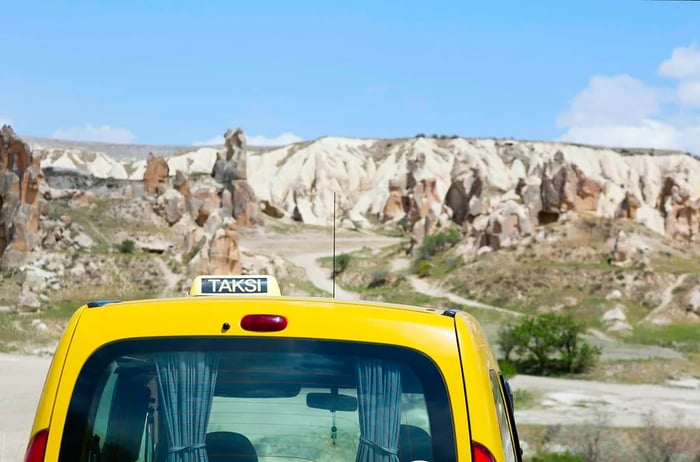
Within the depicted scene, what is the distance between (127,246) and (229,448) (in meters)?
49.7

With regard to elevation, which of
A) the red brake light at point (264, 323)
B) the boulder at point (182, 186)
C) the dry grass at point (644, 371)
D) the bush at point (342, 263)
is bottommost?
the dry grass at point (644, 371)

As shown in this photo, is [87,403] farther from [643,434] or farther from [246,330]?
[643,434]

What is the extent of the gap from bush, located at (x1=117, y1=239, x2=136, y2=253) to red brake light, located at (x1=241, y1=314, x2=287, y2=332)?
1944 inches

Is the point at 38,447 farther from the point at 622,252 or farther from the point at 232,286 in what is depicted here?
the point at 622,252

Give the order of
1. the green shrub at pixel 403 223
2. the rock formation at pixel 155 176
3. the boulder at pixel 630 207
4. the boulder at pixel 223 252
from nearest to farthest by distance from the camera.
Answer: the boulder at pixel 223 252, the boulder at pixel 630 207, the rock formation at pixel 155 176, the green shrub at pixel 403 223

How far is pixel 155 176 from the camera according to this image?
211 feet

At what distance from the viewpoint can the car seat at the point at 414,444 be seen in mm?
3113

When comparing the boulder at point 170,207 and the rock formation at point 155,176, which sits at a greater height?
the rock formation at point 155,176

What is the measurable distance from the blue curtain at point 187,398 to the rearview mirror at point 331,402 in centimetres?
34

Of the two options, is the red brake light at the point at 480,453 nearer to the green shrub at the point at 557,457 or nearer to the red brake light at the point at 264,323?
the red brake light at the point at 264,323

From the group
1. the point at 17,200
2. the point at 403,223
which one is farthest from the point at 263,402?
the point at 403,223

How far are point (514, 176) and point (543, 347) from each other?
9409 centimetres

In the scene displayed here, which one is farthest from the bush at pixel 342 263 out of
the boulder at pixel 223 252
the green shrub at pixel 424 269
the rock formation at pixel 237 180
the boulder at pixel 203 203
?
the boulder at pixel 223 252

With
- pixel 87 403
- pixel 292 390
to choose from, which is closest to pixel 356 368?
pixel 292 390
